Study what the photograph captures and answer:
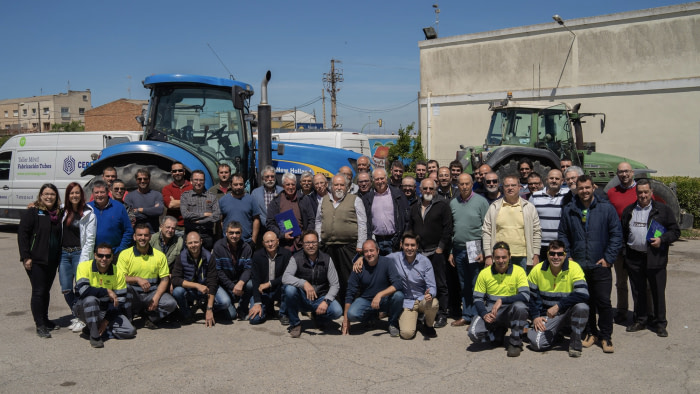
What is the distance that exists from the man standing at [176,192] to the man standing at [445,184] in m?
3.10

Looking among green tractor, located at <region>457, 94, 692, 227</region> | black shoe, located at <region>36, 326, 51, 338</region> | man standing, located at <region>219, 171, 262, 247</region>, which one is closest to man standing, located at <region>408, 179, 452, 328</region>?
man standing, located at <region>219, 171, 262, 247</region>

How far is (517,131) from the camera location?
41.5 ft

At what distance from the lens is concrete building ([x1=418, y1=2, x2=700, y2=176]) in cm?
2175

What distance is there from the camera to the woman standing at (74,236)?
6.38m

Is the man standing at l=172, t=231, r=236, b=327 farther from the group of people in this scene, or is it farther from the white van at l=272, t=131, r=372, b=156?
the white van at l=272, t=131, r=372, b=156

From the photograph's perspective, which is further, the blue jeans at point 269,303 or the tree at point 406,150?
the tree at point 406,150

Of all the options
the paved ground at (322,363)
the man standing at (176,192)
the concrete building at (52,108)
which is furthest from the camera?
the concrete building at (52,108)

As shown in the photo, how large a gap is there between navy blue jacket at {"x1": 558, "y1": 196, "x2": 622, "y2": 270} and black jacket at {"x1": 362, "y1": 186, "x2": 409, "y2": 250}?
1797mm

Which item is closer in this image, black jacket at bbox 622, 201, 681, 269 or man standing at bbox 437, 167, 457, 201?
black jacket at bbox 622, 201, 681, 269

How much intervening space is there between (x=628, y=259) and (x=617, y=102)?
61.1 feet

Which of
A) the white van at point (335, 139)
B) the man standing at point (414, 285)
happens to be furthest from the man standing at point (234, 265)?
the white van at point (335, 139)

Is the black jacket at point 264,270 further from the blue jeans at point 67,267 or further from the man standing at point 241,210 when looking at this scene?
the blue jeans at point 67,267

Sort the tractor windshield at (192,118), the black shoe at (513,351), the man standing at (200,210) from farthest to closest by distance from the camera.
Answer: the tractor windshield at (192,118) → the man standing at (200,210) → the black shoe at (513,351)

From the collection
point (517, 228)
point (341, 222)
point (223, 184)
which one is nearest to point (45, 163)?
point (223, 184)
